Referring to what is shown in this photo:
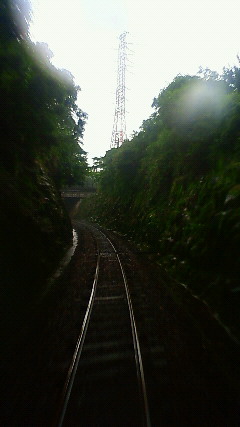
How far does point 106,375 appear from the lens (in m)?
4.06

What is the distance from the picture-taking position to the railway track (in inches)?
126

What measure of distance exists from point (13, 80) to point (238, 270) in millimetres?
7283

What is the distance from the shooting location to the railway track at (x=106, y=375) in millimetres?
3211

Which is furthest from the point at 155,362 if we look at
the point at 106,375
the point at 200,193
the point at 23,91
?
the point at 200,193

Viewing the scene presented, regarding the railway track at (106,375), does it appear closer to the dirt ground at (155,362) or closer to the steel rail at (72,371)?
the steel rail at (72,371)

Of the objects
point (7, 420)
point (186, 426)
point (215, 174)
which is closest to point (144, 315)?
point (186, 426)

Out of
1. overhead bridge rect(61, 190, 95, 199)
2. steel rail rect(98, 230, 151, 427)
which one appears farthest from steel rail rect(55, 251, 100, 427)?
overhead bridge rect(61, 190, 95, 199)

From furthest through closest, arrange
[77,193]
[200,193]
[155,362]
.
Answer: [77,193] < [200,193] < [155,362]

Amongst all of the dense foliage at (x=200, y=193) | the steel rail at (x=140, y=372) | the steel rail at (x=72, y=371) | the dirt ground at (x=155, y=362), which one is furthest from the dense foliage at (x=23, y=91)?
the dense foliage at (x=200, y=193)

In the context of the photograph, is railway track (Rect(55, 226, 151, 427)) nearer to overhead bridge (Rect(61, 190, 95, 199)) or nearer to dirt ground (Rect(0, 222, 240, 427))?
dirt ground (Rect(0, 222, 240, 427))

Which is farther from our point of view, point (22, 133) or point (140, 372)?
point (22, 133)

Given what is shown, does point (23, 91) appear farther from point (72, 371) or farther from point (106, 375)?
point (106, 375)

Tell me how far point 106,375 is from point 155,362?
934 millimetres

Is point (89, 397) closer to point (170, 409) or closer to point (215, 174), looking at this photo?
point (170, 409)
